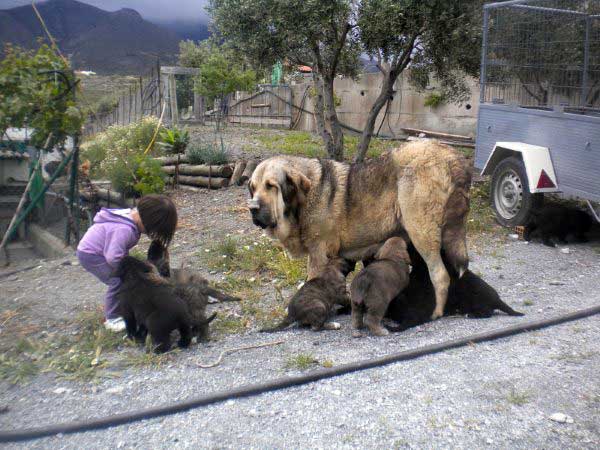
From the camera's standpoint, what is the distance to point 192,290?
19.1 ft

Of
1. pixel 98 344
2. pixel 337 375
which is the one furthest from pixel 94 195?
pixel 337 375

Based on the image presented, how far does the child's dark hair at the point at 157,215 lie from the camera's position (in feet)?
18.3

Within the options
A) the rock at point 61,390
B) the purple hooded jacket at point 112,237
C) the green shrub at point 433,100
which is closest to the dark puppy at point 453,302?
the purple hooded jacket at point 112,237

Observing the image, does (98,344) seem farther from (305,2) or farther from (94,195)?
(305,2)

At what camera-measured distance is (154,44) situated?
33.0 feet

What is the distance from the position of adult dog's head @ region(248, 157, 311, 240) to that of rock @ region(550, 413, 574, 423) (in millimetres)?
2935

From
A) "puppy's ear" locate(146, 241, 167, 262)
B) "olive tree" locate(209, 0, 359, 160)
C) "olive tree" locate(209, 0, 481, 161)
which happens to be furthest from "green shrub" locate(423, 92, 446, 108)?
"puppy's ear" locate(146, 241, 167, 262)

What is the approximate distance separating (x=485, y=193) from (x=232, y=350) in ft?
26.2

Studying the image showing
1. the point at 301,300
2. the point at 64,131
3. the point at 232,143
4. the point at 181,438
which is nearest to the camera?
the point at 181,438

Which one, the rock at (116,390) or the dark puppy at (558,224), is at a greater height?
the dark puppy at (558,224)

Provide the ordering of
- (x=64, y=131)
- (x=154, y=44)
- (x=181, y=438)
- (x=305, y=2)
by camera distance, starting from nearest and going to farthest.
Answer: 1. (x=181, y=438)
2. (x=64, y=131)
3. (x=154, y=44)
4. (x=305, y=2)

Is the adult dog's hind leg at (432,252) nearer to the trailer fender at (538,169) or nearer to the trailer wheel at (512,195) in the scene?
the trailer fender at (538,169)

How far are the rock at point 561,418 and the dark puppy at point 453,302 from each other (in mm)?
2000

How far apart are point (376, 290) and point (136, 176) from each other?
7.91 meters
